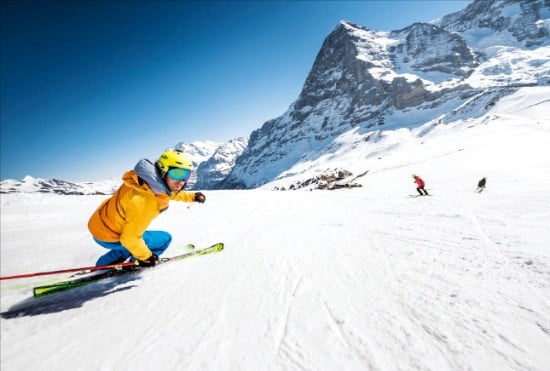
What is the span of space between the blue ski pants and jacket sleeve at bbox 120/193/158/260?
1029mm

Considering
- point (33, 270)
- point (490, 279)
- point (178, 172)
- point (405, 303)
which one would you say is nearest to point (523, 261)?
point (490, 279)

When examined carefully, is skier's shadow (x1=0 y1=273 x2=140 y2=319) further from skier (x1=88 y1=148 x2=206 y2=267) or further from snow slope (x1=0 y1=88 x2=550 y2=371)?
skier (x1=88 y1=148 x2=206 y2=267)

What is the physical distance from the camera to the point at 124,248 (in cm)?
564

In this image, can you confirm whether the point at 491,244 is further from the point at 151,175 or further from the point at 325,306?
the point at 151,175

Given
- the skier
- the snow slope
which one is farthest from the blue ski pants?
the snow slope

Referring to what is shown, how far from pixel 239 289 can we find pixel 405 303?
2.29m

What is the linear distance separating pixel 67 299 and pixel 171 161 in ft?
9.83

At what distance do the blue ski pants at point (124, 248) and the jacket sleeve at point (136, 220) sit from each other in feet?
3.38

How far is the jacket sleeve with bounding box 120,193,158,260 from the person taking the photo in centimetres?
441

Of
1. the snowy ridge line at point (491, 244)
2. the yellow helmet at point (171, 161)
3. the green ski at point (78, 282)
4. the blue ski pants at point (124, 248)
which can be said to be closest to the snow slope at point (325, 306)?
the snowy ridge line at point (491, 244)

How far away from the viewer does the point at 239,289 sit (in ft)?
13.3

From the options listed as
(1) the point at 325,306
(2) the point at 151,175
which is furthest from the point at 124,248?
(1) the point at 325,306

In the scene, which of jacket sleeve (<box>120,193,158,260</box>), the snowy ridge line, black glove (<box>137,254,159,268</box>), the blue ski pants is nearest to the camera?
the snowy ridge line

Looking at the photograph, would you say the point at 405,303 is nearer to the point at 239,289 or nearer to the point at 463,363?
the point at 463,363
